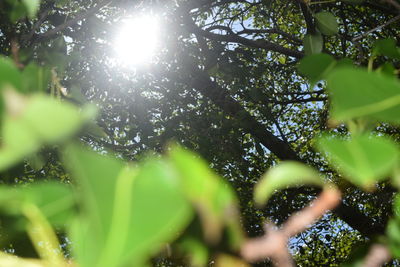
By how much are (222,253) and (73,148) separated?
0.62ft

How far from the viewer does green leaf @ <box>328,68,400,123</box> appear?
0.36 metres

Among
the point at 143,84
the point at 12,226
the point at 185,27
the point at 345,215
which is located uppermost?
the point at 185,27

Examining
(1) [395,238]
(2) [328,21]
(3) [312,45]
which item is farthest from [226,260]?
(2) [328,21]

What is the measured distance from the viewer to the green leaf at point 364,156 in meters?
0.34

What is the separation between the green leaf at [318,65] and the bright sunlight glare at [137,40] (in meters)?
4.78

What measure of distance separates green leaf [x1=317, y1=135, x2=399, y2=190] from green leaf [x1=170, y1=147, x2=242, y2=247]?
0.36 ft

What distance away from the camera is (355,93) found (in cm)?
36

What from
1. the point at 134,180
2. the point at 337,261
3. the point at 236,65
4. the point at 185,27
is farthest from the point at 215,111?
the point at 134,180

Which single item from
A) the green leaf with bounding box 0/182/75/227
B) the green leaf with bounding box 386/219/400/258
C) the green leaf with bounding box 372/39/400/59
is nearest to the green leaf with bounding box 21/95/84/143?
the green leaf with bounding box 0/182/75/227

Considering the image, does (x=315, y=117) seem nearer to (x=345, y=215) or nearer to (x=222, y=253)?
(x=345, y=215)

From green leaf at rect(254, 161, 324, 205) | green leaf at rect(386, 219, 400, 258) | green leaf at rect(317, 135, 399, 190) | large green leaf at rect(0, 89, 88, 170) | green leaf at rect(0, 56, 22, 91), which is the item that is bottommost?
large green leaf at rect(0, 89, 88, 170)

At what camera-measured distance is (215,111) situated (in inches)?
235

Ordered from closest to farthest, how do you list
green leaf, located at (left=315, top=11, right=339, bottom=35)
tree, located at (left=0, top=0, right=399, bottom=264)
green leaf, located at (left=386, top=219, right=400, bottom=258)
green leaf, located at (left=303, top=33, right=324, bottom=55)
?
green leaf, located at (left=386, top=219, right=400, bottom=258), green leaf, located at (left=303, top=33, right=324, bottom=55), green leaf, located at (left=315, top=11, right=339, bottom=35), tree, located at (left=0, top=0, right=399, bottom=264)

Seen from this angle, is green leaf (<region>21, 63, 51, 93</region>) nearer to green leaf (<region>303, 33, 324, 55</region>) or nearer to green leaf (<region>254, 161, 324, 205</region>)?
green leaf (<region>254, 161, 324, 205</region>)
